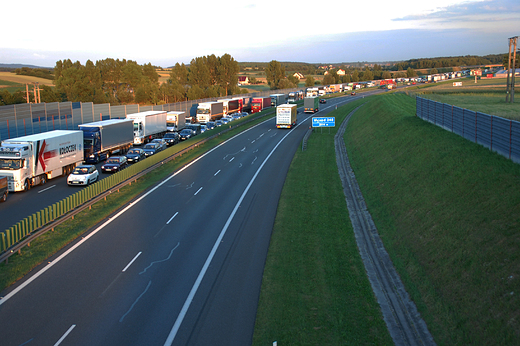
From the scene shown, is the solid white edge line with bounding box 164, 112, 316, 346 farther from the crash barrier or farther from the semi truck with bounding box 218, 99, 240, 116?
the semi truck with bounding box 218, 99, 240, 116

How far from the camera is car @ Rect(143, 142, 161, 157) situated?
45362 mm

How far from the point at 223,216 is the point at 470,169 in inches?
554

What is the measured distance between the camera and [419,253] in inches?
718

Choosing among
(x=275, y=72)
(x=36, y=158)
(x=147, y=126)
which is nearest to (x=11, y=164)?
(x=36, y=158)

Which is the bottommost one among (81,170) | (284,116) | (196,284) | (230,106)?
(196,284)

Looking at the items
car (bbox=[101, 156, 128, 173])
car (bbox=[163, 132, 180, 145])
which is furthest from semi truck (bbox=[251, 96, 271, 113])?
car (bbox=[101, 156, 128, 173])

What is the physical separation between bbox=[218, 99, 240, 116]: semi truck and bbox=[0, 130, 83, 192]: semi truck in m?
45.5

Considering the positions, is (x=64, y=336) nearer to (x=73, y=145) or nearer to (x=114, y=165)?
(x=114, y=165)

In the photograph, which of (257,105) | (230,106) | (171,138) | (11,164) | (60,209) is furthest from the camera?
(257,105)

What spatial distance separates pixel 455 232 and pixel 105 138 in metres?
36.7

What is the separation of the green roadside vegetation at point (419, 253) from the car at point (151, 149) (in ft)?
65.4

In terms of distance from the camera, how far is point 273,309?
48.4ft

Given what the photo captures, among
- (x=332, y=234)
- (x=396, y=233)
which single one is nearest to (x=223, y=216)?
(x=332, y=234)

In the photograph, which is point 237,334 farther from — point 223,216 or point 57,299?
point 223,216
